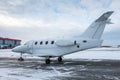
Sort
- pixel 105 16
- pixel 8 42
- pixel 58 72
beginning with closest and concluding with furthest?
pixel 58 72 < pixel 105 16 < pixel 8 42

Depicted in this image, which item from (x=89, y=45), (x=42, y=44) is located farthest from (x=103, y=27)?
(x=42, y=44)

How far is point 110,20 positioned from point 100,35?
6.17ft

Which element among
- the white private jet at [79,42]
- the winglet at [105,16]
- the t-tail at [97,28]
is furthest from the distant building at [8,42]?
the winglet at [105,16]

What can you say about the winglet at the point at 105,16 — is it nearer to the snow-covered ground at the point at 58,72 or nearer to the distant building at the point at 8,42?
the snow-covered ground at the point at 58,72

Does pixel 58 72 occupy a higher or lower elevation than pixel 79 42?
lower

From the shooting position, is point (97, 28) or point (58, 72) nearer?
point (58, 72)

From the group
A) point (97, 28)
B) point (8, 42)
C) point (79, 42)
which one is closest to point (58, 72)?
point (79, 42)

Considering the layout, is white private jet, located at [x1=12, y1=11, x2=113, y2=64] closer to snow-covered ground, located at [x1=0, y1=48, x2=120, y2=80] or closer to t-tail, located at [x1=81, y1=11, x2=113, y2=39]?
t-tail, located at [x1=81, y1=11, x2=113, y2=39]

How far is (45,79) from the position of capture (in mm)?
13383

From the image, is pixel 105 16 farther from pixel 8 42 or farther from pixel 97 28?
pixel 8 42

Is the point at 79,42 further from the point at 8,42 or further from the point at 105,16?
the point at 8,42

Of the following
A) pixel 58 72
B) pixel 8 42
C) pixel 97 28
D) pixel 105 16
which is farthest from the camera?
pixel 8 42

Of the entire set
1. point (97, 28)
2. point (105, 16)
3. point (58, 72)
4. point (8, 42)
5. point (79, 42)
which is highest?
point (8, 42)

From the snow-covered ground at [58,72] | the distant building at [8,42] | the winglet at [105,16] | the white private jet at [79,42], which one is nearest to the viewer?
the snow-covered ground at [58,72]
